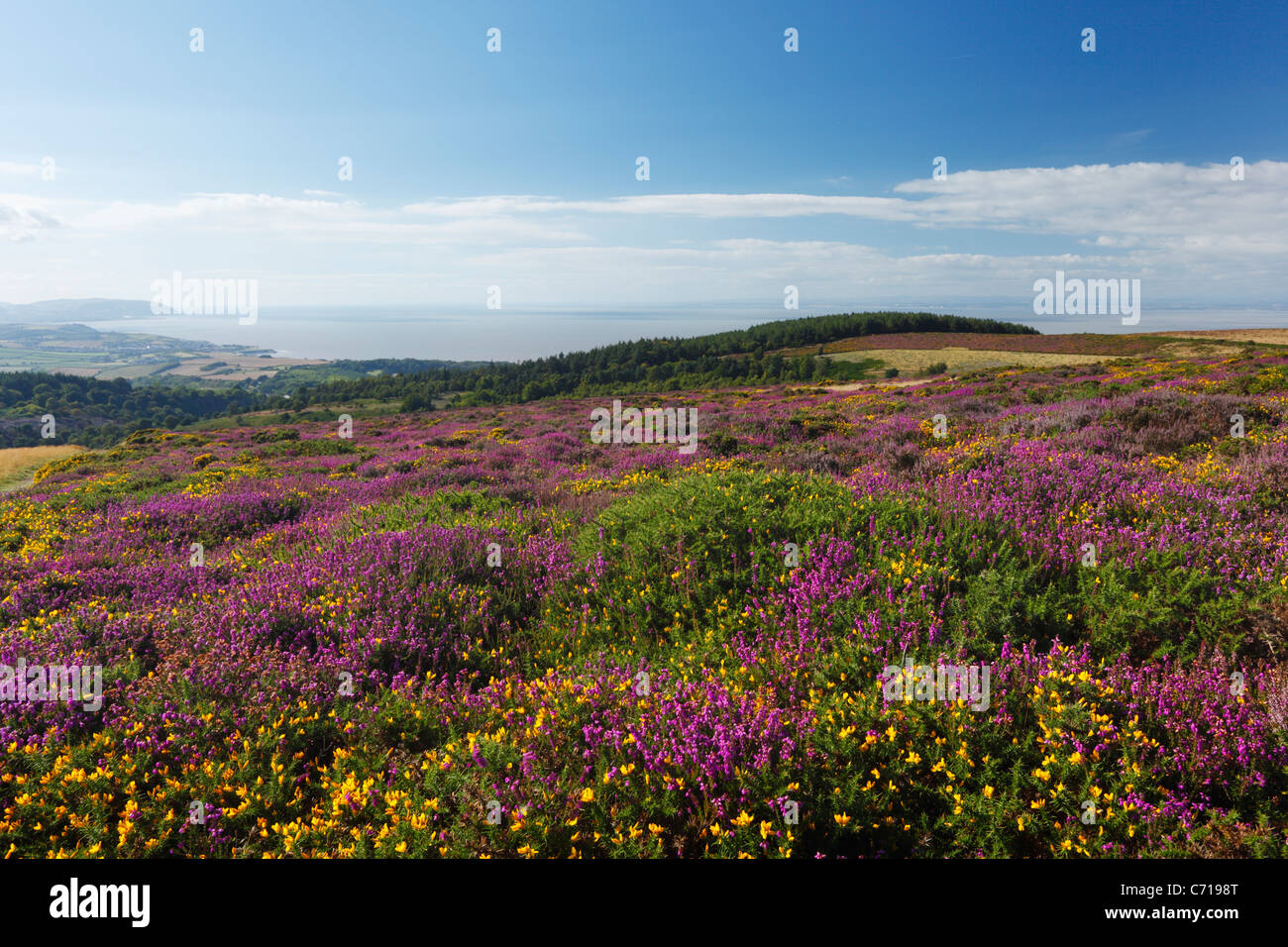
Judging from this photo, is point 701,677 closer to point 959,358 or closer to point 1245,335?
point 959,358

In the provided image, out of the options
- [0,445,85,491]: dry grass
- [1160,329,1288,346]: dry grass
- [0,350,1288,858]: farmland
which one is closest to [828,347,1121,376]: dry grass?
[1160,329,1288,346]: dry grass

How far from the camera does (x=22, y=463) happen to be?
1016 inches

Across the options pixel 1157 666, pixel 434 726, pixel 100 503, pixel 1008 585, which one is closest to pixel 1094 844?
pixel 1157 666

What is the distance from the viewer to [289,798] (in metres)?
3.38

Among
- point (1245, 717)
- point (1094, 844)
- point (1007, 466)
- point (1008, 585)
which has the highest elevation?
point (1007, 466)

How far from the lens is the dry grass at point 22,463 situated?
71.4ft

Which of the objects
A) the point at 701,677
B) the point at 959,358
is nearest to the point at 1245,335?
the point at 959,358

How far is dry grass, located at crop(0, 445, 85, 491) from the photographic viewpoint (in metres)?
21.8

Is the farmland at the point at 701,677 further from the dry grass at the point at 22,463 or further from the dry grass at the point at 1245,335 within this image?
the dry grass at the point at 1245,335

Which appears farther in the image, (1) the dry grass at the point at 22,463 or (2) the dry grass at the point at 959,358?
(2) the dry grass at the point at 959,358

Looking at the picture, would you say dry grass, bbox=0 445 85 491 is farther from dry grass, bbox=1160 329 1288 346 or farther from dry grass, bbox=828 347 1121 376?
dry grass, bbox=1160 329 1288 346

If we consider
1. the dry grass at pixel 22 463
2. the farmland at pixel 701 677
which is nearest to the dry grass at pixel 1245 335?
the farmland at pixel 701 677
